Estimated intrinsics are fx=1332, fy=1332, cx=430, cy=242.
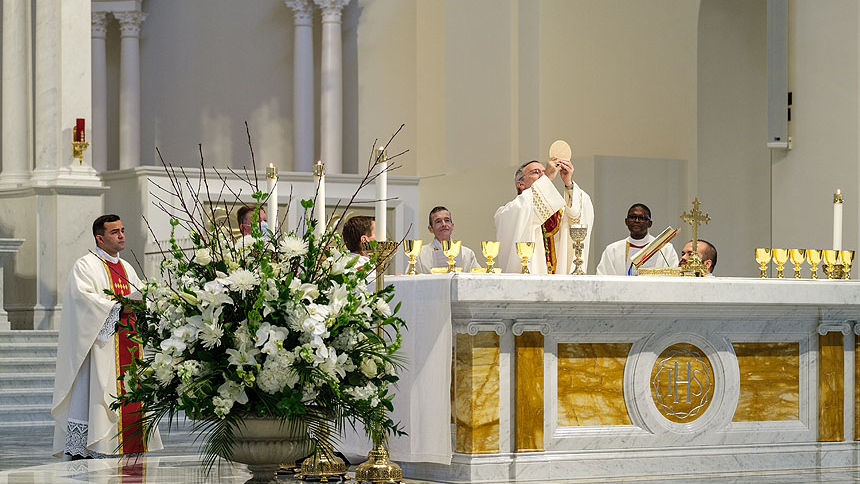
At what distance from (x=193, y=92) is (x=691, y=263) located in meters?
10.4

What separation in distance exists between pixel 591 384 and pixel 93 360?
3319 millimetres

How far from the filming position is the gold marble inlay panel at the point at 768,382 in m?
7.05

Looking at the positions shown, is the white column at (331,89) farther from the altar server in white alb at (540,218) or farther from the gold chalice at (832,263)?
the gold chalice at (832,263)

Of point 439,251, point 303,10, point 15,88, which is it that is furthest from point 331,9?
point 439,251

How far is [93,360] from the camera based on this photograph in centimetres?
829

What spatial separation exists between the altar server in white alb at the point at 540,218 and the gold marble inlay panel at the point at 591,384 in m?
0.88

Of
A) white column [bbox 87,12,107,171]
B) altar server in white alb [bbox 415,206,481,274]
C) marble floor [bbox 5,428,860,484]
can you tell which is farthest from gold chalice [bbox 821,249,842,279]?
white column [bbox 87,12,107,171]

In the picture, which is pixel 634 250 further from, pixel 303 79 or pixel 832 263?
pixel 303 79

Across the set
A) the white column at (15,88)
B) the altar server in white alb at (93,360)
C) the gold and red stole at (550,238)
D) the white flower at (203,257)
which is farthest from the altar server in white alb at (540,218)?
the white column at (15,88)

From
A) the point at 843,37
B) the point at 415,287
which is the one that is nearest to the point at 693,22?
the point at 843,37

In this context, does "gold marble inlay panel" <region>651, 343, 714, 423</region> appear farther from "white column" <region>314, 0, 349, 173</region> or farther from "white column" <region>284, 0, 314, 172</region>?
"white column" <region>284, 0, 314, 172</region>

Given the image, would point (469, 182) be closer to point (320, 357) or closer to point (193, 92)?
point (193, 92)

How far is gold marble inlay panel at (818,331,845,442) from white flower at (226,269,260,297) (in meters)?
4.27

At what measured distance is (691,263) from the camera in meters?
7.18
